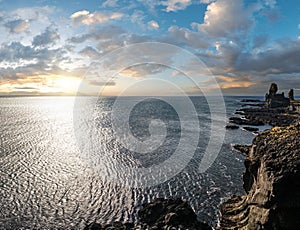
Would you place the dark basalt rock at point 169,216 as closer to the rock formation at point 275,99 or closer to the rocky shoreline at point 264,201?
the rocky shoreline at point 264,201

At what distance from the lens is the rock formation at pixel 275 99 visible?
162m

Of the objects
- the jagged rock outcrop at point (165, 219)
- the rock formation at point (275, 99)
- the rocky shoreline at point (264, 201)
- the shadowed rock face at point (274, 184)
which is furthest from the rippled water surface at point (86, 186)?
the rock formation at point (275, 99)

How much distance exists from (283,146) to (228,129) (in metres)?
75.0

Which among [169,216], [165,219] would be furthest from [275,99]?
[165,219]

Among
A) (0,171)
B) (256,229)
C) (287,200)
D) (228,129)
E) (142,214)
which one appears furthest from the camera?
(228,129)

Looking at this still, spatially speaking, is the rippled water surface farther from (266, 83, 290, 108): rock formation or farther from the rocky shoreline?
(266, 83, 290, 108): rock formation

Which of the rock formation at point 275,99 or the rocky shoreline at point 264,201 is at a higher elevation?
the rock formation at point 275,99

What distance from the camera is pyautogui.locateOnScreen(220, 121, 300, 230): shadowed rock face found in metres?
18.4

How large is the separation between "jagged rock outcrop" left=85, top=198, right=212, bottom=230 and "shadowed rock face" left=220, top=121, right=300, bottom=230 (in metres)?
3.88

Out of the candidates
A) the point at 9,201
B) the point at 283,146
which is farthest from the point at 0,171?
the point at 283,146

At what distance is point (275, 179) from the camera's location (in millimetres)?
18609

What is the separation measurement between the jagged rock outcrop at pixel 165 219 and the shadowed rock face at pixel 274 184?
12.7 ft

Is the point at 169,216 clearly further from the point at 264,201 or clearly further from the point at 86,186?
the point at 86,186

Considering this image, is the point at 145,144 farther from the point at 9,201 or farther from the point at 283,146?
the point at 283,146
